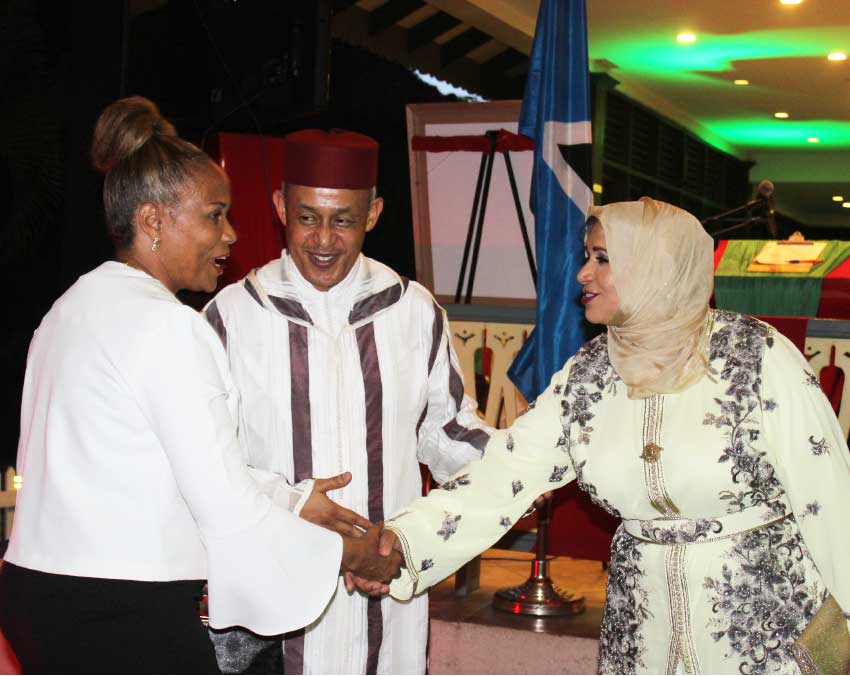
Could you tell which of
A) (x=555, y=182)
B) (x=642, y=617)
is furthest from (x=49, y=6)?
(x=642, y=617)

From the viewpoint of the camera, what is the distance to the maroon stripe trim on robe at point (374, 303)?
102 inches


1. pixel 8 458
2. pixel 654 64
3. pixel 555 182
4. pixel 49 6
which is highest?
pixel 654 64

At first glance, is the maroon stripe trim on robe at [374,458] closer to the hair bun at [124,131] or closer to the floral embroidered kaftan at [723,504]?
the floral embroidered kaftan at [723,504]

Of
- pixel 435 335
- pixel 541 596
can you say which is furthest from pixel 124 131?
pixel 541 596

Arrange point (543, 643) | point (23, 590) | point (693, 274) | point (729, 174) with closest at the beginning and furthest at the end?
point (23, 590), point (693, 274), point (543, 643), point (729, 174)

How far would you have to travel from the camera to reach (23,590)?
182 cm

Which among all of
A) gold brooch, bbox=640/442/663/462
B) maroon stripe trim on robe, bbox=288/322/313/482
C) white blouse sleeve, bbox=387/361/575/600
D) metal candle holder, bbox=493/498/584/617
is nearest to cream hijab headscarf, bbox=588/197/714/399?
gold brooch, bbox=640/442/663/462

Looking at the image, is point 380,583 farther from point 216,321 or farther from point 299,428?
point 216,321

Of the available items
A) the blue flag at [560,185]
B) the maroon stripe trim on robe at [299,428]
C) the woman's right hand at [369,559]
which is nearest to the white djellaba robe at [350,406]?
the maroon stripe trim on robe at [299,428]

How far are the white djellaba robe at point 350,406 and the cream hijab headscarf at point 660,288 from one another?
57 cm

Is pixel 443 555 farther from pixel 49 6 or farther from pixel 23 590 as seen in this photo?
pixel 49 6

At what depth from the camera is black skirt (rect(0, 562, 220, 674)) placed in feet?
5.87

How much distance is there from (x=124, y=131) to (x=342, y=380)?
0.78m

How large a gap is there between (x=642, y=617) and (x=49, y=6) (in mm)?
4008
